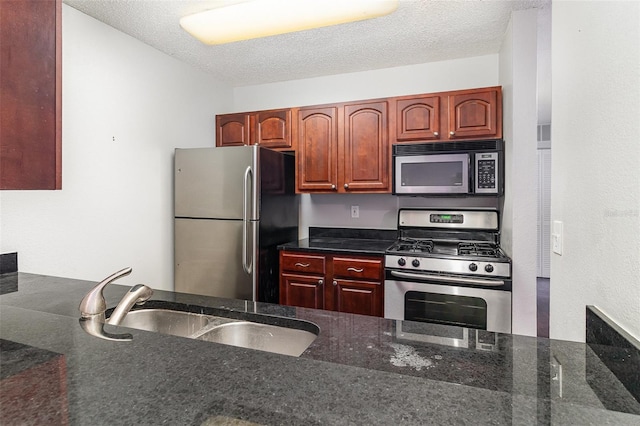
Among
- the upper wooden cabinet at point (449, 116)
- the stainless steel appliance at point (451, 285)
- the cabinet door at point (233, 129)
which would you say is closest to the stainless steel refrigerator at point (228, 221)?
the cabinet door at point (233, 129)

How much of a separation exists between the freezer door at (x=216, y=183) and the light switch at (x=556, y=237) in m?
1.98

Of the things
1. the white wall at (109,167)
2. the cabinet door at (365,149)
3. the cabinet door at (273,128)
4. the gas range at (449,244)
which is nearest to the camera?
the white wall at (109,167)

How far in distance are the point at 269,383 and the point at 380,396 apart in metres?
0.21

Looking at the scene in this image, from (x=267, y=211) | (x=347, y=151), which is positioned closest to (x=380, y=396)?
(x=267, y=211)

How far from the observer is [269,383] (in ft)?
2.22

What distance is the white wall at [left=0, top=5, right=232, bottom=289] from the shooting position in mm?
2125

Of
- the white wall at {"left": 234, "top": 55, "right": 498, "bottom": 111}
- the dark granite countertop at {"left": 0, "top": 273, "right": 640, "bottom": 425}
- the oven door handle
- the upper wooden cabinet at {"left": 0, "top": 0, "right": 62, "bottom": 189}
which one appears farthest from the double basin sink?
the white wall at {"left": 234, "top": 55, "right": 498, "bottom": 111}

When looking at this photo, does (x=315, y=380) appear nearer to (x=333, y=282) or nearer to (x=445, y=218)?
(x=333, y=282)

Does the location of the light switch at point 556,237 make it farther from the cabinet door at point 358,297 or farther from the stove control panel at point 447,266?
the cabinet door at point 358,297

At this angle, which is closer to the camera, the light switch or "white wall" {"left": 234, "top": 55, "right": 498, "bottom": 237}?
the light switch

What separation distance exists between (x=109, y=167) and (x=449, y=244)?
8.87ft

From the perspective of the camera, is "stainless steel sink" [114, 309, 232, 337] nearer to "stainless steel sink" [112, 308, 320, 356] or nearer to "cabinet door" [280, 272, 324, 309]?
"stainless steel sink" [112, 308, 320, 356]

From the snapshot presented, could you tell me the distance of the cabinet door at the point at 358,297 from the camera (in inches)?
104

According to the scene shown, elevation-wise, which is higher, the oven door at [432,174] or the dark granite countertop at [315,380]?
the oven door at [432,174]
